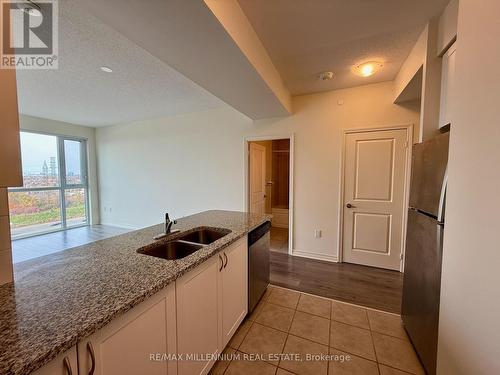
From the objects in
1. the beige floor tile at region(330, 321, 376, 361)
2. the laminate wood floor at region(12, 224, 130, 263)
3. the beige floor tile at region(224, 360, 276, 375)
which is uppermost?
the beige floor tile at region(330, 321, 376, 361)

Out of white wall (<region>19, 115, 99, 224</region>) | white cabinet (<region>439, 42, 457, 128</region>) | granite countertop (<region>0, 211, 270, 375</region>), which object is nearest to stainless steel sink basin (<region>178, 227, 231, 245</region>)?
granite countertop (<region>0, 211, 270, 375</region>)

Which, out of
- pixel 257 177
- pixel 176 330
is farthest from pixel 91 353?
pixel 257 177

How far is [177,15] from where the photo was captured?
1.23 meters

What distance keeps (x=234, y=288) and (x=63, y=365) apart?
1146mm

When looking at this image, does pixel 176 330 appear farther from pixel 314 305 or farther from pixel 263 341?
pixel 314 305

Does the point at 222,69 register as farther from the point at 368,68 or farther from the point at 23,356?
the point at 23,356

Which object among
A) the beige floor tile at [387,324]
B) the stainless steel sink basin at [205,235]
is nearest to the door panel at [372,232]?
the beige floor tile at [387,324]

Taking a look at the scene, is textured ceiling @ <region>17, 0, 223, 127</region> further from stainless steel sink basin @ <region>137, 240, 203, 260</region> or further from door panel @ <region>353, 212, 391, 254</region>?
door panel @ <region>353, 212, 391, 254</region>

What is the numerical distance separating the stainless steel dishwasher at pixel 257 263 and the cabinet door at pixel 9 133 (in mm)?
1519

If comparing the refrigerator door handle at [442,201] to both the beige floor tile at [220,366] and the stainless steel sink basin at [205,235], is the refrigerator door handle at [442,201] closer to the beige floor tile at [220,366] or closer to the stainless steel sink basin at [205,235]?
the stainless steel sink basin at [205,235]

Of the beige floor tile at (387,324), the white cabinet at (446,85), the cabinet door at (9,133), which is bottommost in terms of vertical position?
the beige floor tile at (387,324)

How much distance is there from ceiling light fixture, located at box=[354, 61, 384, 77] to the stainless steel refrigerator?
1.30m

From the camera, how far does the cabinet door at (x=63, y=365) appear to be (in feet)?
2.02

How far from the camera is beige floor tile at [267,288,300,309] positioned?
7.30 feet
